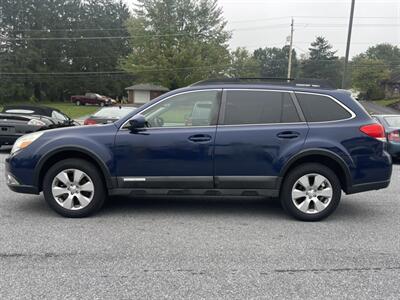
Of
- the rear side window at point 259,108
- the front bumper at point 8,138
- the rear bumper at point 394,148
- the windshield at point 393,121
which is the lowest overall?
the front bumper at point 8,138

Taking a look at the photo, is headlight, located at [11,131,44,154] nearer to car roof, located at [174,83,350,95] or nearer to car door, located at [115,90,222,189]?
car door, located at [115,90,222,189]

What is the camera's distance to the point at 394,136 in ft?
37.3

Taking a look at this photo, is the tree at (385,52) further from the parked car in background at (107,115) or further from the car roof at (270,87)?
the car roof at (270,87)

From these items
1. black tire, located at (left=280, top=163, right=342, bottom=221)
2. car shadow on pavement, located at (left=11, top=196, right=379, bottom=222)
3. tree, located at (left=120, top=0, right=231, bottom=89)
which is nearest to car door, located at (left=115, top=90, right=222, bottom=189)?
car shadow on pavement, located at (left=11, top=196, right=379, bottom=222)

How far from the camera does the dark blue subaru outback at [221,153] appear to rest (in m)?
5.37

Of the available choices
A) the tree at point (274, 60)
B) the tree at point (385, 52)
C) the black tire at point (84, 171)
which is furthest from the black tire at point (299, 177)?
the tree at point (385, 52)

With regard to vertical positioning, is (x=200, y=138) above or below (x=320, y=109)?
below

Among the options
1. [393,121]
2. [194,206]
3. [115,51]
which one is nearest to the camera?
[194,206]

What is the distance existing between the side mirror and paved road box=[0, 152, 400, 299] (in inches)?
46.2

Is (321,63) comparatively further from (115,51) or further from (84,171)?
(84,171)

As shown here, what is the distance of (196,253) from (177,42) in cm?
4405

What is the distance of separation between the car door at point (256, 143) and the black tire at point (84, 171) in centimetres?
153

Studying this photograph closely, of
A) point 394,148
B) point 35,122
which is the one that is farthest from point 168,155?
point 394,148

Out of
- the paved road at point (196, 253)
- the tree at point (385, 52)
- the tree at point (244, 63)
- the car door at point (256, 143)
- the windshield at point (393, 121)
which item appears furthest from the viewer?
the tree at point (385, 52)
